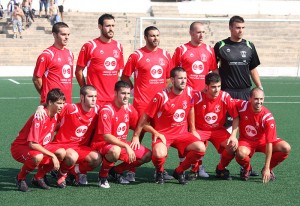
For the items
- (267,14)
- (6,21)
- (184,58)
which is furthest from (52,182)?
(267,14)

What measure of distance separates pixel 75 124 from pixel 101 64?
3.85 ft

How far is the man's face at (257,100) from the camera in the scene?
762 centimetres

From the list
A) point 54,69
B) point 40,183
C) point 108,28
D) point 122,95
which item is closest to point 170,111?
point 122,95

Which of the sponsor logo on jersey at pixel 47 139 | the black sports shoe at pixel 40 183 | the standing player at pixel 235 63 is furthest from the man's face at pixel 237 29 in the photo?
the black sports shoe at pixel 40 183

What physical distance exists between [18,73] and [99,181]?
15.5 m

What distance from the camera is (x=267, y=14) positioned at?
31.5 meters

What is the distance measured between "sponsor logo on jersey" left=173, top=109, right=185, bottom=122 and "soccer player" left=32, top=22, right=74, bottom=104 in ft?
4.63

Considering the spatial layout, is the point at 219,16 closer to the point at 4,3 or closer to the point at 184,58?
the point at 4,3

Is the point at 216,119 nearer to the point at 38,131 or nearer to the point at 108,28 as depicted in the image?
the point at 108,28

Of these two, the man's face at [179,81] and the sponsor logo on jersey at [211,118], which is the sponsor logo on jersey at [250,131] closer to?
the sponsor logo on jersey at [211,118]

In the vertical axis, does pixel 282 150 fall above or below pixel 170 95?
below

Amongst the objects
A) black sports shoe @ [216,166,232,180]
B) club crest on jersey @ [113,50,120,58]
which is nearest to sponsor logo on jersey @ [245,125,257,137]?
black sports shoe @ [216,166,232,180]

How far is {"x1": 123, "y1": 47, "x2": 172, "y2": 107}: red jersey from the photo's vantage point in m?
8.27

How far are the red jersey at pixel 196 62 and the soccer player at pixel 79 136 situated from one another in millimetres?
1439
